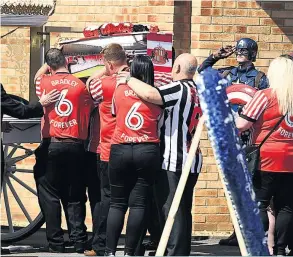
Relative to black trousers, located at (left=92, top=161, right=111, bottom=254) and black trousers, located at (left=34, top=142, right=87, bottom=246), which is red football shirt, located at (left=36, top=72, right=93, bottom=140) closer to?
black trousers, located at (left=34, top=142, right=87, bottom=246)

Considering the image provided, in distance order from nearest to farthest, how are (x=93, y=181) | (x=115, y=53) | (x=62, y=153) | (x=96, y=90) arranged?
(x=115, y=53) → (x=96, y=90) → (x=62, y=153) → (x=93, y=181)

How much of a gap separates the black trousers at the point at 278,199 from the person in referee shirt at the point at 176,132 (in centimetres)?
83

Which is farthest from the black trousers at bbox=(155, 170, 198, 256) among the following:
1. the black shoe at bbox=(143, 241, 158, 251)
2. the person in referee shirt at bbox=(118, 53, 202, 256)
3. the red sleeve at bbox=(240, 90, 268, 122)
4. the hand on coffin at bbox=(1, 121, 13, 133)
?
the hand on coffin at bbox=(1, 121, 13, 133)

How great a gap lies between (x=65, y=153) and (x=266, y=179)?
5.96ft

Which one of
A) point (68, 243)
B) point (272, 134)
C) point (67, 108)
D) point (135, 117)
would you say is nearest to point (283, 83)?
point (272, 134)

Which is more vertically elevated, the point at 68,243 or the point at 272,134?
the point at 272,134

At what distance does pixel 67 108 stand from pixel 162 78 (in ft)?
2.89

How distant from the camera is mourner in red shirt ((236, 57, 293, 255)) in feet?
38.6

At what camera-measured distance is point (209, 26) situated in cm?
1388

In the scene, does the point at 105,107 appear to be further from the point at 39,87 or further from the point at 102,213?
the point at 102,213

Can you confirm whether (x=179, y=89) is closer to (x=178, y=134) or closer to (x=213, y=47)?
(x=178, y=134)

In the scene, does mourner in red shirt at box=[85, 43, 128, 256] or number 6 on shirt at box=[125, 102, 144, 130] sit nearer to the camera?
number 6 on shirt at box=[125, 102, 144, 130]

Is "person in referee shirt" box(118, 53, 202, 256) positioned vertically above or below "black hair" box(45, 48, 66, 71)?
below

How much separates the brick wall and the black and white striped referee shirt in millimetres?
2511
